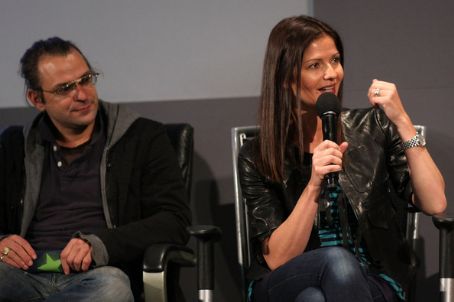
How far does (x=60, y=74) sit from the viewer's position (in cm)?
244

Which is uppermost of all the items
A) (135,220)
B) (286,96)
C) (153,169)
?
(286,96)

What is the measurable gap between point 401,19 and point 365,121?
69 centimetres

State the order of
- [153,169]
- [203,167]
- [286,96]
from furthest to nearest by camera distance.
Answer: [203,167], [153,169], [286,96]

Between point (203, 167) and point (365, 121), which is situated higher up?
point (365, 121)

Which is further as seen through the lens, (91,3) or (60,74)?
(91,3)

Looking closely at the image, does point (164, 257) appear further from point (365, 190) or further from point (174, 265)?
point (365, 190)

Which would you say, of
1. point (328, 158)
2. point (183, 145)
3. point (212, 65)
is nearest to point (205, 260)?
point (328, 158)

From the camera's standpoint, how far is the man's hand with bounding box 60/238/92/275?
2.13m

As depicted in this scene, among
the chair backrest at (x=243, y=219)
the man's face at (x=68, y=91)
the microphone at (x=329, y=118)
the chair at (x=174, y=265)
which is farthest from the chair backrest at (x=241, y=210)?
the microphone at (x=329, y=118)

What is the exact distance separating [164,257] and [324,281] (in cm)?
46

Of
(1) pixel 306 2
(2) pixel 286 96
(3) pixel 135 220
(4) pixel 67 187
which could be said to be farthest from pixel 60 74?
(1) pixel 306 2

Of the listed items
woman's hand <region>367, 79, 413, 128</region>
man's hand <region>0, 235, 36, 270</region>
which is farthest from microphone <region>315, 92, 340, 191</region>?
man's hand <region>0, 235, 36, 270</region>

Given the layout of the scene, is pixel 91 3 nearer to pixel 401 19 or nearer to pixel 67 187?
pixel 67 187

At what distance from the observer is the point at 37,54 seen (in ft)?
8.20
